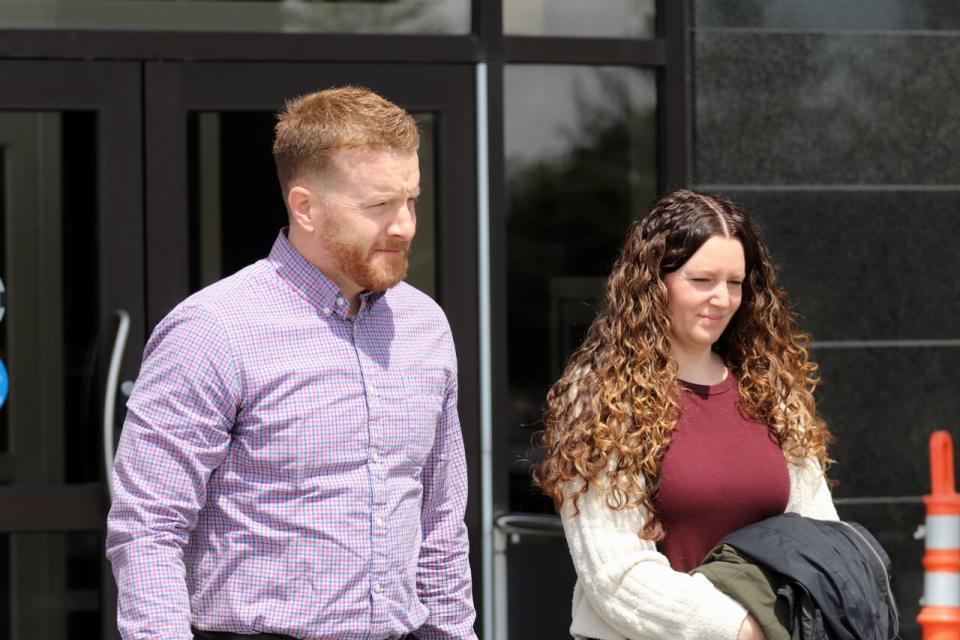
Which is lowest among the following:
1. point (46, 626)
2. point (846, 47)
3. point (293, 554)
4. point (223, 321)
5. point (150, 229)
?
point (46, 626)

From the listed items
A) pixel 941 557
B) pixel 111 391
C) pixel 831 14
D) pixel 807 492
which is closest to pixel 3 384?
pixel 111 391

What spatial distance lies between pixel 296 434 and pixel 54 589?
2828 mm

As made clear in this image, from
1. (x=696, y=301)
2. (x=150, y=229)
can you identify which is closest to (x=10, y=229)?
(x=150, y=229)

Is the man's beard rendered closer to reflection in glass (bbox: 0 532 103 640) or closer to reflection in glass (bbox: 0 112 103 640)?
reflection in glass (bbox: 0 112 103 640)

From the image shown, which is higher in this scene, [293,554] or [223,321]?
[223,321]

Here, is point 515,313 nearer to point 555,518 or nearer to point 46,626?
point 555,518

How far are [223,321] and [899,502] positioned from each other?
3.35m

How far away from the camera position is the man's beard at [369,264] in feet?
7.84

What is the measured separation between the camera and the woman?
109 inches

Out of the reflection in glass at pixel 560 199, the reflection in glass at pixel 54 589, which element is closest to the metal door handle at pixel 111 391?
the reflection in glass at pixel 54 589

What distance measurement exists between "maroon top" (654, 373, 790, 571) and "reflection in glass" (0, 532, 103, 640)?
2528mm

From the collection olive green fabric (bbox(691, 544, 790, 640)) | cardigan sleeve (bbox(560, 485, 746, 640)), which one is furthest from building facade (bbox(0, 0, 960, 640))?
olive green fabric (bbox(691, 544, 790, 640))

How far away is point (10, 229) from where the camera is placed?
4.79 meters

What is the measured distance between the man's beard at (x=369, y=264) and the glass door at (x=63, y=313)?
2.46 m
